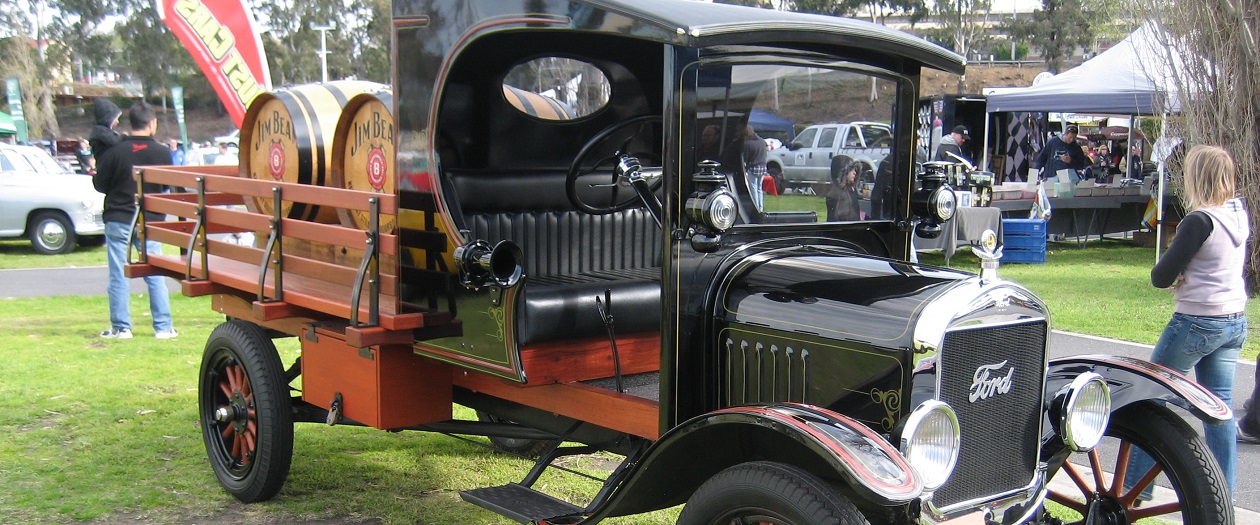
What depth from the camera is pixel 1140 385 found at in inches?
136

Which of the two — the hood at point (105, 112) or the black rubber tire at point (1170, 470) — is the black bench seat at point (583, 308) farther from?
the hood at point (105, 112)

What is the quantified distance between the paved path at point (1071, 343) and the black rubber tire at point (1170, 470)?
43.5 inches

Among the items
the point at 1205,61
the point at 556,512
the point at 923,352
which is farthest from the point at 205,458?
the point at 1205,61

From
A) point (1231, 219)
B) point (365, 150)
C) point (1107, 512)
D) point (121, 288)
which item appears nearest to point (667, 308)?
point (1107, 512)

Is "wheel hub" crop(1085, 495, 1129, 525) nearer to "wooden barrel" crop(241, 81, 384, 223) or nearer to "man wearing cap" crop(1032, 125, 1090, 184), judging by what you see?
"wooden barrel" crop(241, 81, 384, 223)

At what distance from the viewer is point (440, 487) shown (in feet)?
16.0

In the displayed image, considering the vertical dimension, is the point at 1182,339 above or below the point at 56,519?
above

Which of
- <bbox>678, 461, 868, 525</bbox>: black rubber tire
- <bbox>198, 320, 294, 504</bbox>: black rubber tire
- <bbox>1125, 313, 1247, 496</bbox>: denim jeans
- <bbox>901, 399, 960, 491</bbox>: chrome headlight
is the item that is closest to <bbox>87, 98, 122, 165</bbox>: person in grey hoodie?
<bbox>198, 320, 294, 504</bbox>: black rubber tire

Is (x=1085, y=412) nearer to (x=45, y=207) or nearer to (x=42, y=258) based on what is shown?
(x=42, y=258)

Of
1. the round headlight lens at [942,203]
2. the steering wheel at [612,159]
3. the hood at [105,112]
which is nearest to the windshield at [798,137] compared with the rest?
the round headlight lens at [942,203]

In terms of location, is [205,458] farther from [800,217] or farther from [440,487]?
[800,217]

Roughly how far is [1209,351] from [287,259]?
149 inches

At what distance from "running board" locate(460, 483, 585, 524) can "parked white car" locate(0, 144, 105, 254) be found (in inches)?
495

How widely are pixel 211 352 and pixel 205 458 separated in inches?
26.8
